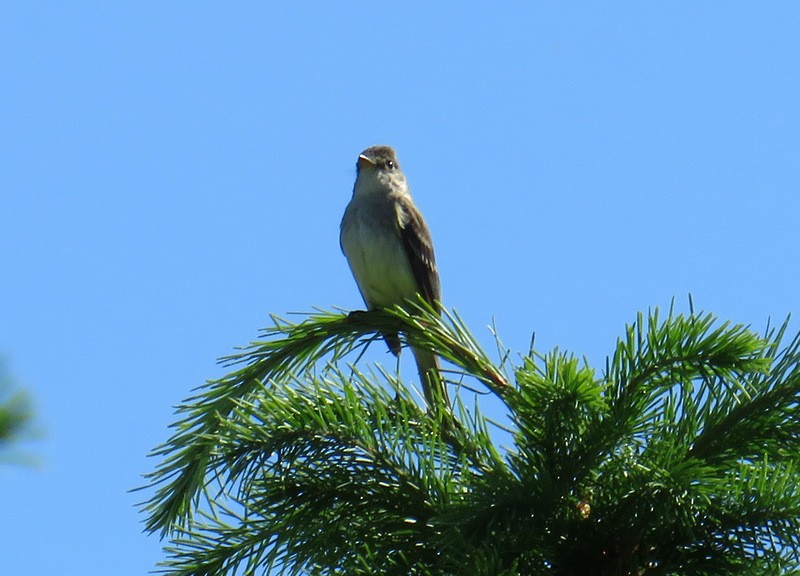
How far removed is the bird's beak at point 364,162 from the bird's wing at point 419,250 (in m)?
0.65

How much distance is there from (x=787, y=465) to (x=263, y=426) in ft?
3.69

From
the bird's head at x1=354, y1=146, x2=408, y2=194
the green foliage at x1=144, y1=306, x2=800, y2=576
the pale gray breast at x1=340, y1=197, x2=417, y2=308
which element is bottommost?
the green foliage at x1=144, y1=306, x2=800, y2=576

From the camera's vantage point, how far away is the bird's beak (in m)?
7.36

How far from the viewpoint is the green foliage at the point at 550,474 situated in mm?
2338

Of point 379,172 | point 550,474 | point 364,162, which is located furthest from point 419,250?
point 550,474

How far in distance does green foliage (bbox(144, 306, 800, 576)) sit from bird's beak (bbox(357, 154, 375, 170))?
4657 millimetres

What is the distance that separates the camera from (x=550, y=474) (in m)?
2.43

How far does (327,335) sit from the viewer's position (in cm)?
334

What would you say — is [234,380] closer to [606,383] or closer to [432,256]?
[606,383]

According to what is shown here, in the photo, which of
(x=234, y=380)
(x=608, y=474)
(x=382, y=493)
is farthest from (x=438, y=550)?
(x=234, y=380)

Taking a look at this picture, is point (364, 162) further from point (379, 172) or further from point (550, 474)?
point (550, 474)

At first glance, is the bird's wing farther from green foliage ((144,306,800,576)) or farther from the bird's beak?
green foliage ((144,306,800,576))

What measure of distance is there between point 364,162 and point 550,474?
5121 mm

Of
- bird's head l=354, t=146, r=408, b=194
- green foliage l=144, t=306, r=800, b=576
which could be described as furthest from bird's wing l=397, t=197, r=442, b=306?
green foliage l=144, t=306, r=800, b=576
